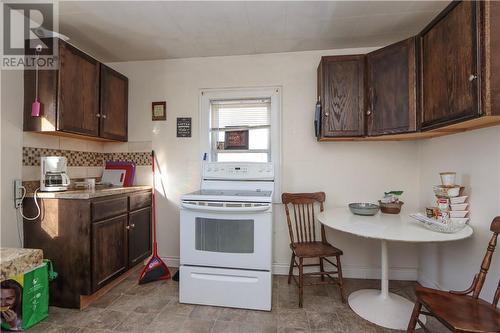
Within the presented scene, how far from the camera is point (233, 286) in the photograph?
1.91 meters

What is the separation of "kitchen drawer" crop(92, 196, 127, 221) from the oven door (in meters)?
0.65

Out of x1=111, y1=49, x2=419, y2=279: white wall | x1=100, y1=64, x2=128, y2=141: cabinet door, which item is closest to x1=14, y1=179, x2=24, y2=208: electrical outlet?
x1=100, y1=64, x2=128, y2=141: cabinet door

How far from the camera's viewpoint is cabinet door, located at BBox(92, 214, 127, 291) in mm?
1934

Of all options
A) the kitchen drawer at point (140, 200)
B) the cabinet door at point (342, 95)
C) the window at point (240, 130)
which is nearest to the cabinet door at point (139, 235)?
the kitchen drawer at point (140, 200)

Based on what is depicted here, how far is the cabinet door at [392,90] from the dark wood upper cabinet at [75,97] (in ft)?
8.25

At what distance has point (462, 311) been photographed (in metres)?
1.22

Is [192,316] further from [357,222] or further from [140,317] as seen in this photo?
[357,222]

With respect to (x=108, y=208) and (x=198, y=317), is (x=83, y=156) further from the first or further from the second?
(x=198, y=317)

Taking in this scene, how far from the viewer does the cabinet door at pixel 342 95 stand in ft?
7.06

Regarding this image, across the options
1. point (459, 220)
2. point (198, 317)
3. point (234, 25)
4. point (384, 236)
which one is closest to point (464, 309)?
point (384, 236)

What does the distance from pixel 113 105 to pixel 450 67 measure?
114 inches

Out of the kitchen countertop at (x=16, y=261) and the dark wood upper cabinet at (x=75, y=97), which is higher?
the dark wood upper cabinet at (x=75, y=97)

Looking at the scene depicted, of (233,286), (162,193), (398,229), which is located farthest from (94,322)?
(398,229)

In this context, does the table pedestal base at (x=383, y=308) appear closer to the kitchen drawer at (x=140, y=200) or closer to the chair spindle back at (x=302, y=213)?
the chair spindle back at (x=302, y=213)
